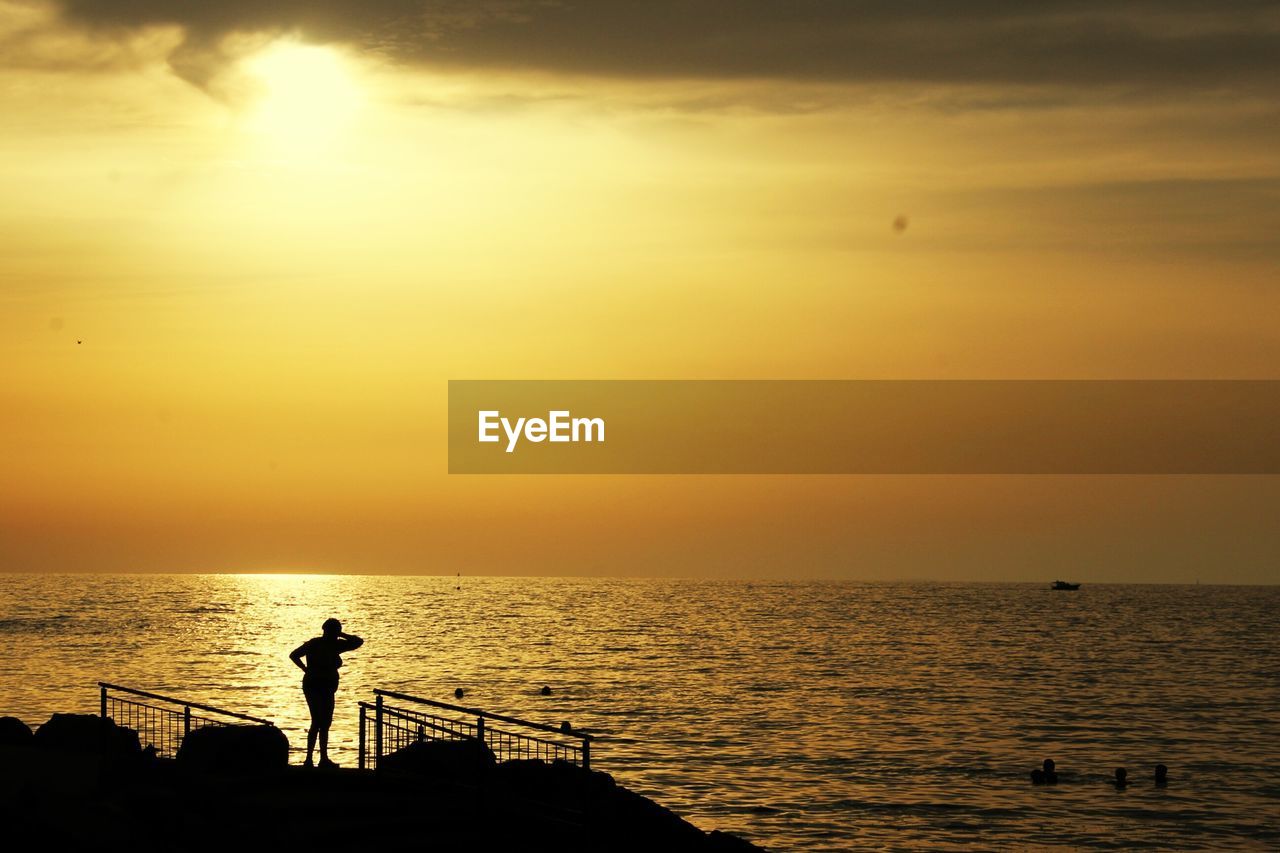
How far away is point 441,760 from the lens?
19.9 meters

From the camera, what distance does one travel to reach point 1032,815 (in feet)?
116

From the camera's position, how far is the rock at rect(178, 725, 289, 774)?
2066 cm

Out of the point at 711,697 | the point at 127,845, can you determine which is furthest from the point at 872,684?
the point at 127,845

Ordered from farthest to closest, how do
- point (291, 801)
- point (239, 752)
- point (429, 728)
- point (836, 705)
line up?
point (836, 705) → point (429, 728) → point (239, 752) → point (291, 801)

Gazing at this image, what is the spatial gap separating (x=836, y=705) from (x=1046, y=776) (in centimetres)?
2241

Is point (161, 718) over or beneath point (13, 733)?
beneath

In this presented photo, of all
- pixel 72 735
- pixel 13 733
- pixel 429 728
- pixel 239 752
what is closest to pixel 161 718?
pixel 13 733

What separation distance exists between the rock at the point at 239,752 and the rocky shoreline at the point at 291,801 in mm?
15

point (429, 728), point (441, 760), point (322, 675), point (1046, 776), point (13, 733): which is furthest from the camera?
point (1046, 776)

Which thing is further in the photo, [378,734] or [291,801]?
[378,734]

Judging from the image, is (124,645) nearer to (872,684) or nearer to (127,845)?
(872,684)

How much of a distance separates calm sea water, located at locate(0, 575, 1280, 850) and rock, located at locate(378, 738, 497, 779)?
13.2 metres

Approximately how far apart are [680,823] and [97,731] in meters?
11.4

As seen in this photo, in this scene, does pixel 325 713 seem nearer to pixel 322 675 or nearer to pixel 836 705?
pixel 322 675
